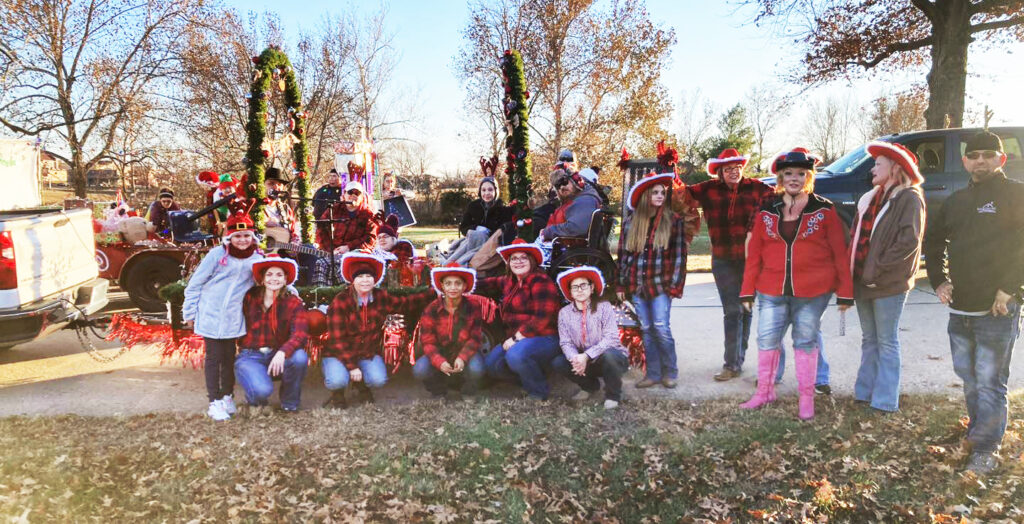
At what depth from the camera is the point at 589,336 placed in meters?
4.57

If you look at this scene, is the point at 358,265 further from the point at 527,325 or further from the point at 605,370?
the point at 605,370

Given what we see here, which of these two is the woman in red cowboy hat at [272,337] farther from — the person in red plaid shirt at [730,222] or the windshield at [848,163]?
the windshield at [848,163]

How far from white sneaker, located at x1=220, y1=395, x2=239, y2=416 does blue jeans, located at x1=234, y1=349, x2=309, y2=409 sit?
11cm

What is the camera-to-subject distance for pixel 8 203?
12.6 m

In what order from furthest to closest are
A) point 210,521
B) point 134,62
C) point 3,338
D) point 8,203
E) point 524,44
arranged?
1. point 524,44
2. point 134,62
3. point 8,203
4. point 3,338
5. point 210,521

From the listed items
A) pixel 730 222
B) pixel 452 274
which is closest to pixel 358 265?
pixel 452 274

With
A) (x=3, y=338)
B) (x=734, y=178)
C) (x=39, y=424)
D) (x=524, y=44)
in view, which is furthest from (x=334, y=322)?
(x=524, y=44)

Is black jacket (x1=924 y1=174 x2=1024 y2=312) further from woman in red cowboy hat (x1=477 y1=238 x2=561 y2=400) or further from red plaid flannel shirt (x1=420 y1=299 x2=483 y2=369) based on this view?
red plaid flannel shirt (x1=420 y1=299 x2=483 y2=369)

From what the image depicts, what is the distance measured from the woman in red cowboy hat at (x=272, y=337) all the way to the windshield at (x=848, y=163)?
7.27 metres

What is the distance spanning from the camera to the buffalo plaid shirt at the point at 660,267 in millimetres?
4805

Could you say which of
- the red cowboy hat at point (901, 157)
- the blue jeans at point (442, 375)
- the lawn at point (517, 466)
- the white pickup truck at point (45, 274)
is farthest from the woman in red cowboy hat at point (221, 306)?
the red cowboy hat at point (901, 157)

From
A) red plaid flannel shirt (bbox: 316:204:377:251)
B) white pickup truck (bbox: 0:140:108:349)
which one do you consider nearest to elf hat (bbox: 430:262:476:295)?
red plaid flannel shirt (bbox: 316:204:377:251)

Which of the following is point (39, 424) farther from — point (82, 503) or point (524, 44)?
point (524, 44)

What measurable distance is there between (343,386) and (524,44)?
16594 millimetres
